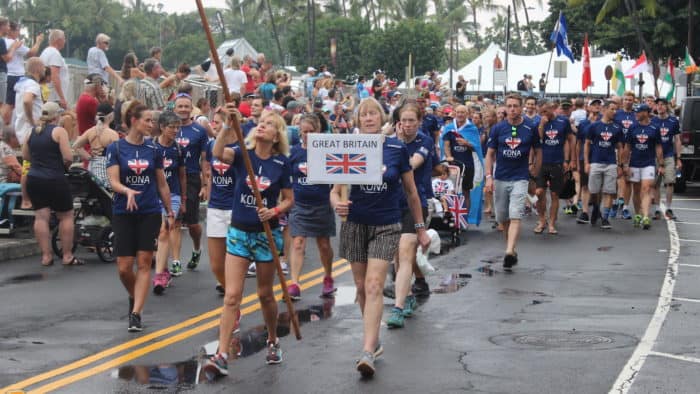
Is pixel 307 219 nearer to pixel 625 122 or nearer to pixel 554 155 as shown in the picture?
pixel 554 155

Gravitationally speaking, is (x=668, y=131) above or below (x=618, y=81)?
below

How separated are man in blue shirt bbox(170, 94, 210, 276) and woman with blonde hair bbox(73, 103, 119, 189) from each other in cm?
137

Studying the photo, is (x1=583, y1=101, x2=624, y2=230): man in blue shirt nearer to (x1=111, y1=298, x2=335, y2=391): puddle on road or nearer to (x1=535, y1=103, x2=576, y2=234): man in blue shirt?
(x1=535, y1=103, x2=576, y2=234): man in blue shirt

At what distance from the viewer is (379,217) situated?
334 inches

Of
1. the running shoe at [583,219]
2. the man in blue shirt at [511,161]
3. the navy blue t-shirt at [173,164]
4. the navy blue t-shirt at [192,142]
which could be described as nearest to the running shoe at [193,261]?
the navy blue t-shirt at [192,142]

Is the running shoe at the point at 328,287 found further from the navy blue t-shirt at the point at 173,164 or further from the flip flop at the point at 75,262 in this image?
the flip flop at the point at 75,262

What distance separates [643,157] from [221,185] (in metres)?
9.69

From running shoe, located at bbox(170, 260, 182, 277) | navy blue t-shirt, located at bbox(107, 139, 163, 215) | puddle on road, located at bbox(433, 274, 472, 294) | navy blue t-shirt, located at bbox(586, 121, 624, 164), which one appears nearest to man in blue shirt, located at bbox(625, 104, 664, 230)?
navy blue t-shirt, located at bbox(586, 121, 624, 164)

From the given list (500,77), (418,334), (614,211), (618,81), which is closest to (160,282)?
(418,334)

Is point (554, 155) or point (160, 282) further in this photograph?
point (554, 155)

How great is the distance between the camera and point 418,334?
9.47 meters

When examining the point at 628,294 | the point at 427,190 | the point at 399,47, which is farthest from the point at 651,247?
the point at 399,47

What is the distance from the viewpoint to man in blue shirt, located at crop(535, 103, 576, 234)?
57.7 ft

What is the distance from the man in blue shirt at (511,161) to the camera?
1396 cm
